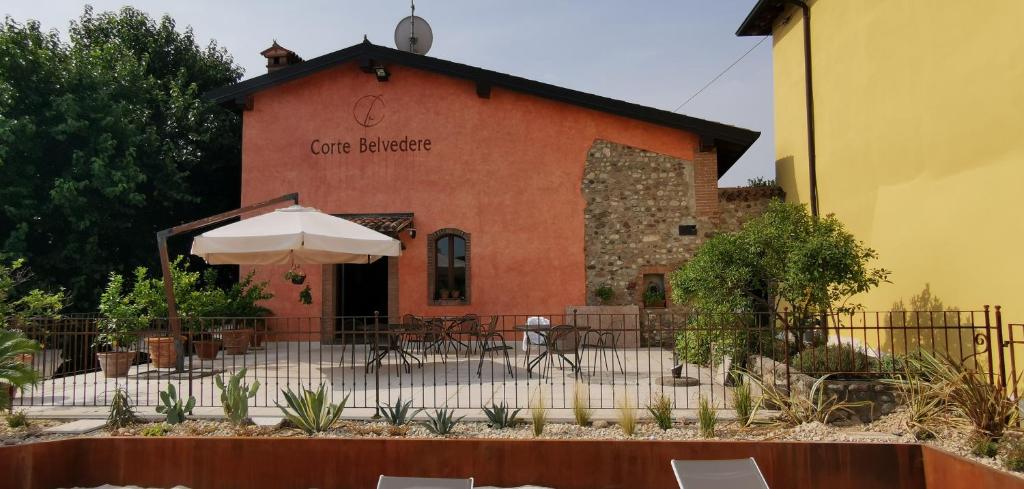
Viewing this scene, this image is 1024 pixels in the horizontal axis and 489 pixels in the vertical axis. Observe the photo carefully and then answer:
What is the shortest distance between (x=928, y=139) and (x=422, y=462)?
6.66m

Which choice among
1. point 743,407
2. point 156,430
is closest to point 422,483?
point 156,430

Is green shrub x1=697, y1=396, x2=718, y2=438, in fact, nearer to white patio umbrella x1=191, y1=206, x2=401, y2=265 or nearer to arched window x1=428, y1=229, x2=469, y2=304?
white patio umbrella x1=191, y1=206, x2=401, y2=265

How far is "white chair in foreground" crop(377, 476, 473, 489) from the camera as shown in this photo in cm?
450

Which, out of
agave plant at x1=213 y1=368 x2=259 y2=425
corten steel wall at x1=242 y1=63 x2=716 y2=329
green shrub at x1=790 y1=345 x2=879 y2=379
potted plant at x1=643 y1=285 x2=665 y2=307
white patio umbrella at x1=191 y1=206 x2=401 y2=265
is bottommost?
agave plant at x1=213 y1=368 x2=259 y2=425

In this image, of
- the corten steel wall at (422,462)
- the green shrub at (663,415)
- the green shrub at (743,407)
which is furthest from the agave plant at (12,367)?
the green shrub at (743,407)

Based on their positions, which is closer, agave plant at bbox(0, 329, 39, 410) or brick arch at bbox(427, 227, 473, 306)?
agave plant at bbox(0, 329, 39, 410)

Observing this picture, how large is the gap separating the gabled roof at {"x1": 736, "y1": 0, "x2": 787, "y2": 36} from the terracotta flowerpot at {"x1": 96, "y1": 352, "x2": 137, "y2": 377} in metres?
11.7

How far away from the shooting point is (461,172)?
13.9 m

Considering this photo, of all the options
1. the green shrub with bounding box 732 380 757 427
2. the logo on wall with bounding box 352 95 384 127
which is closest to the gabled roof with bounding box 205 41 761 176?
the logo on wall with bounding box 352 95 384 127

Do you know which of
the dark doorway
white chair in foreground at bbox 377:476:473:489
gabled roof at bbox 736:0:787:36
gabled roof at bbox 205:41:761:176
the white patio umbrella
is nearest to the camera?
white chair in foreground at bbox 377:476:473:489

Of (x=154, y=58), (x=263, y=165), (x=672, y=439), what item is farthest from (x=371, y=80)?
(x=672, y=439)

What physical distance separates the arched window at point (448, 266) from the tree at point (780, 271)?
19.6ft

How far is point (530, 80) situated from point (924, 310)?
838 cm

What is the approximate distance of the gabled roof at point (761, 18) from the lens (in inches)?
472
